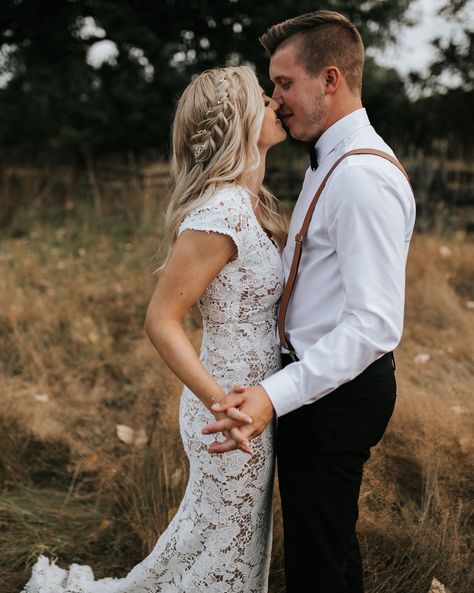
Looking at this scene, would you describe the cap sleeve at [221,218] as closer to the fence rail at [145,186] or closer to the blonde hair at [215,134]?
the blonde hair at [215,134]

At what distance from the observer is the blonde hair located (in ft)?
6.47

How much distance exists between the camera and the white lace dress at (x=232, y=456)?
2002mm

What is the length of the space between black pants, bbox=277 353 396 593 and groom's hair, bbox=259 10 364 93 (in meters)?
0.94

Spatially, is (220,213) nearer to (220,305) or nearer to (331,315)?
(220,305)

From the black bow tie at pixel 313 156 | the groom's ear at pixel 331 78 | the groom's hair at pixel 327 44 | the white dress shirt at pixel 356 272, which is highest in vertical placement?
the groom's hair at pixel 327 44

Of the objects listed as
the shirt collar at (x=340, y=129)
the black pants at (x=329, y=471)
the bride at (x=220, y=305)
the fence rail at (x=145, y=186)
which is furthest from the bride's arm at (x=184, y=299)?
the fence rail at (x=145, y=186)

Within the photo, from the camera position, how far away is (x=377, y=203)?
5.56 feet

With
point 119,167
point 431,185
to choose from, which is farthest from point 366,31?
point 119,167

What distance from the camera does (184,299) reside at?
187cm

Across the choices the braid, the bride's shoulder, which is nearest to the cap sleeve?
the bride's shoulder

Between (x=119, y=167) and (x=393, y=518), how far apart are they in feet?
28.0

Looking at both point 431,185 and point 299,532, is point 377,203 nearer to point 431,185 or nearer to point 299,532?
point 299,532

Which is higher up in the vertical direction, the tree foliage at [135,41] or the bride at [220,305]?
the tree foliage at [135,41]

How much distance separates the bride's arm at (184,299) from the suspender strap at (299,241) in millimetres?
231
